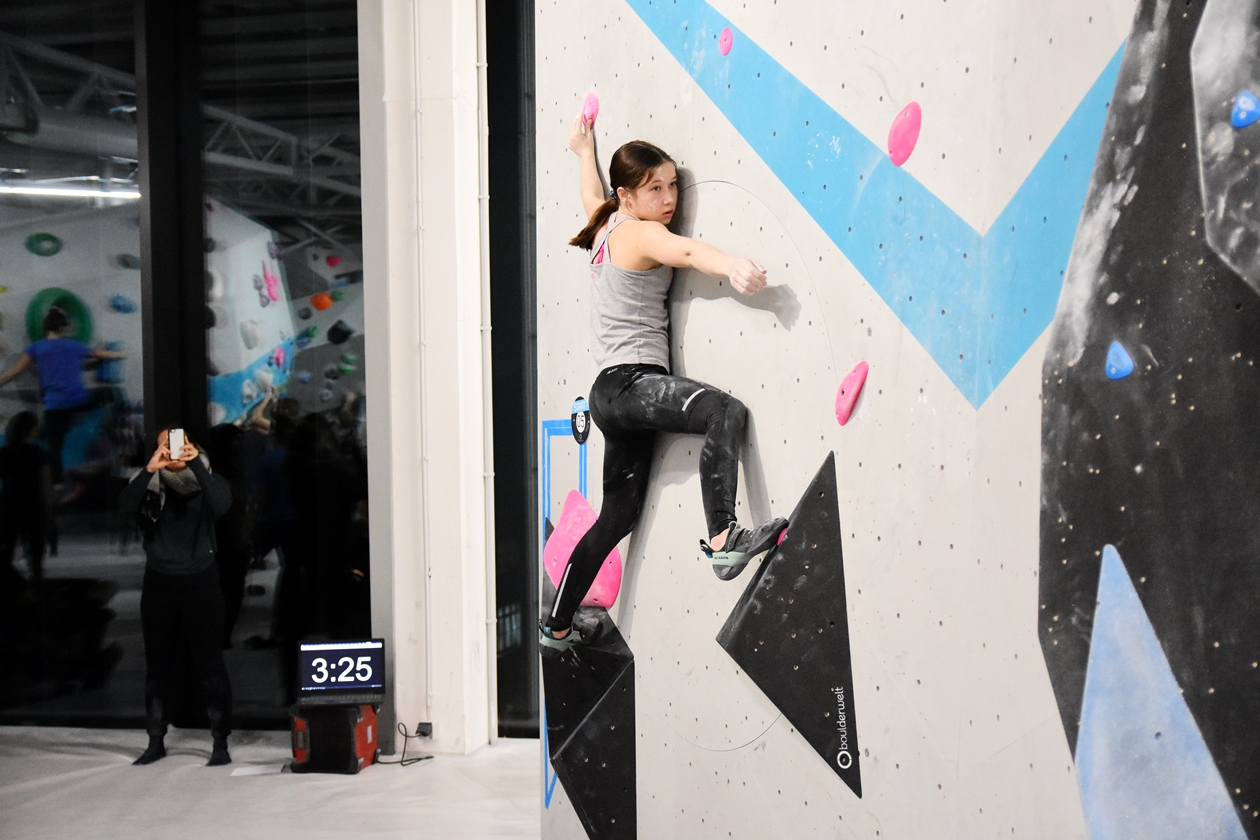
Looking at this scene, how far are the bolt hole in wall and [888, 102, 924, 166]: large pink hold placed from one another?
368 centimetres

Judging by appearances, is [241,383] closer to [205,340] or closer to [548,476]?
[205,340]

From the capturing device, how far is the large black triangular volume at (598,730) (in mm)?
2531

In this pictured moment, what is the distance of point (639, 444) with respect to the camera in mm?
2428

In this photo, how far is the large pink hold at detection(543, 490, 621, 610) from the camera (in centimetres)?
255

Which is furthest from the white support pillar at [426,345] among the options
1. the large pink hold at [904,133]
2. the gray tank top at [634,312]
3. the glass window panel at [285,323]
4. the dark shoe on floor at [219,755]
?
the large pink hold at [904,133]

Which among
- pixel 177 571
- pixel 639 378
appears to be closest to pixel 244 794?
pixel 177 571

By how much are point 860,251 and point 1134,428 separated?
0.62 m

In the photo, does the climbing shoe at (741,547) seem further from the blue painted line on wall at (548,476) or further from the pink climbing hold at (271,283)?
the pink climbing hold at (271,283)

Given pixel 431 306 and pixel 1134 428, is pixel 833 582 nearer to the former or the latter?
pixel 1134 428

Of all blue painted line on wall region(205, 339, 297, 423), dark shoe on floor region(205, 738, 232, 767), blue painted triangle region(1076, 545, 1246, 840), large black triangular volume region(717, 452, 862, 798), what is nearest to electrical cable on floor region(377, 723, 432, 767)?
dark shoe on floor region(205, 738, 232, 767)

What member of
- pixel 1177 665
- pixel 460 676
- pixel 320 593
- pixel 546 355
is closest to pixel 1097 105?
pixel 1177 665

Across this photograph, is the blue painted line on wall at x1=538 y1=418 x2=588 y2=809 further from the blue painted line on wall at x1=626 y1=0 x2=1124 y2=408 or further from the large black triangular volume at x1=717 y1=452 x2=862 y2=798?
the blue painted line on wall at x1=626 y1=0 x2=1124 y2=408

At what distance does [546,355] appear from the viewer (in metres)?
2.78

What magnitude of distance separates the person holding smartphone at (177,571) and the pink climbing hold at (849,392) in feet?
11.7
